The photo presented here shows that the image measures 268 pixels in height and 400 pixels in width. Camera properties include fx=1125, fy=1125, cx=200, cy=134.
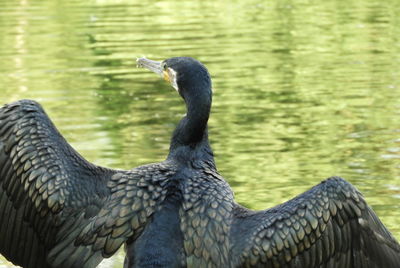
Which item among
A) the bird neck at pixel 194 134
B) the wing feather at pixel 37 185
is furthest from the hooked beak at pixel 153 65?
the wing feather at pixel 37 185

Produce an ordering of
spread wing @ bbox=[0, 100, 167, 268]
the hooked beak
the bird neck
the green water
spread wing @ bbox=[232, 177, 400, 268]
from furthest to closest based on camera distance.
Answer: the green water → the hooked beak → the bird neck → spread wing @ bbox=[0, 100, 167, 268] → spread wing @ bbox=[232, 177, 400, 268]

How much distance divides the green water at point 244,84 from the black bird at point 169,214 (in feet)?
7.00

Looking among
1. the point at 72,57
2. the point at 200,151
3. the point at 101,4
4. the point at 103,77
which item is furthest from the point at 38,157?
the point at 101,4

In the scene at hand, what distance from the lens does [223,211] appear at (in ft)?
19.3

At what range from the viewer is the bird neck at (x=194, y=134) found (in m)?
6.30

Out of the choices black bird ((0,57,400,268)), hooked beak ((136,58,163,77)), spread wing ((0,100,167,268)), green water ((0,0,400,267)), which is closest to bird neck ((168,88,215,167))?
black bird ((0,57,400,268))

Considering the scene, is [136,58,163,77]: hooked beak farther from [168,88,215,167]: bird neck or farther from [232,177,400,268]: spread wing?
[232,177,400,268]: spread wing

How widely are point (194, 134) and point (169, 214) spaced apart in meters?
0.72

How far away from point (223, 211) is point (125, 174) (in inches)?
23.5

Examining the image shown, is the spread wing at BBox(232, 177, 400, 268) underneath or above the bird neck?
underneath

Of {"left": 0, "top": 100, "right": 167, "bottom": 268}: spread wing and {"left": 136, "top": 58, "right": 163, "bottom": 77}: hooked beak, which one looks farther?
{"left": 136, "top": 58, "right": 163, "bottom": 77}: hooked beak

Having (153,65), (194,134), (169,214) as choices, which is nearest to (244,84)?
(153,65)

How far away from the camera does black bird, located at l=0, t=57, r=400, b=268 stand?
572cm

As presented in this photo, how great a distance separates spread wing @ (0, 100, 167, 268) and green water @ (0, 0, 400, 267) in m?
2.04
